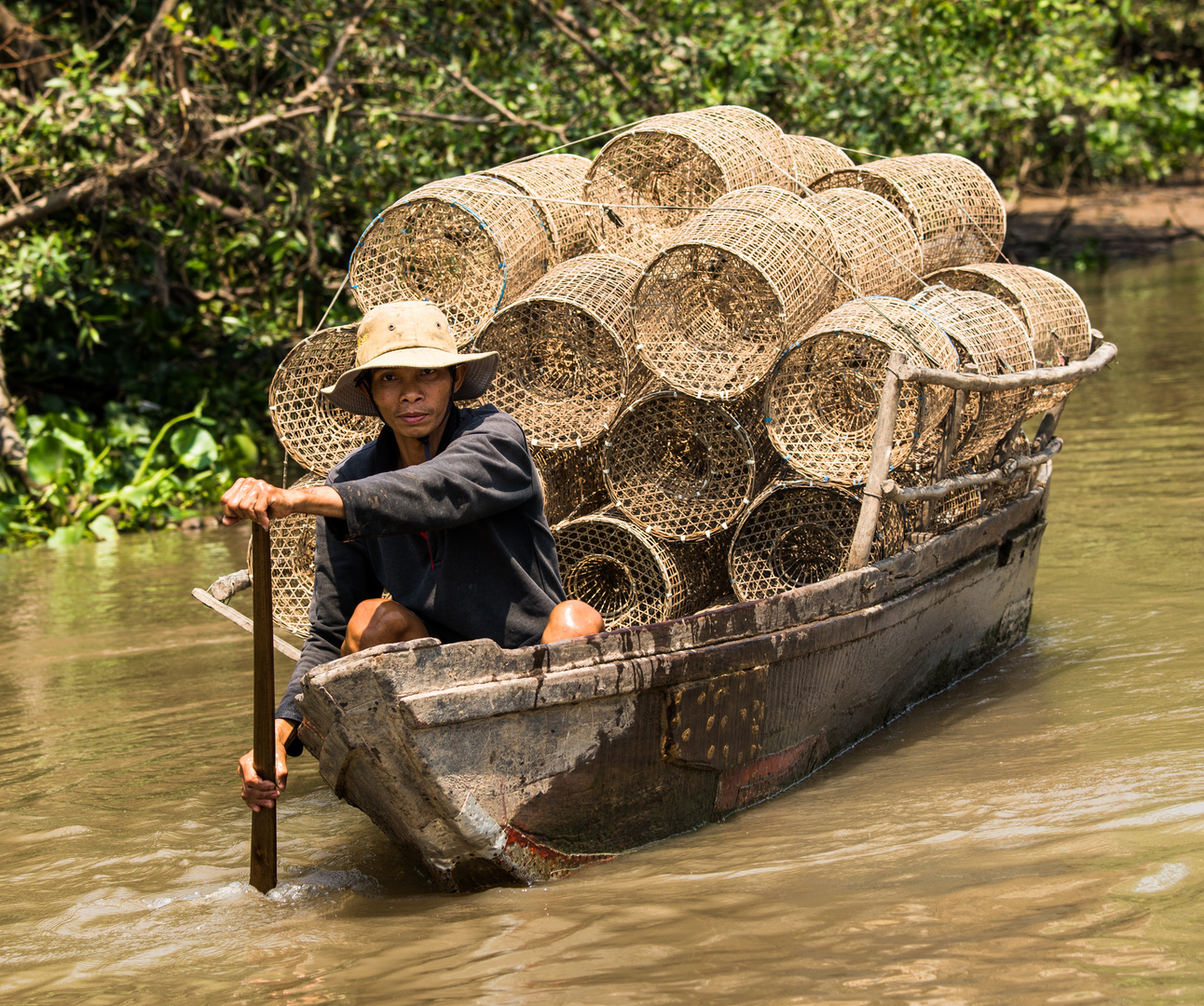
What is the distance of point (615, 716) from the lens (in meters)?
3.44

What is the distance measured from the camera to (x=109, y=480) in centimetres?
940

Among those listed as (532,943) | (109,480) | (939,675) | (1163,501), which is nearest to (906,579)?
(939,675)

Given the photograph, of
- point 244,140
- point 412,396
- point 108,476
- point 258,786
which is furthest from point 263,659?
point 244,140

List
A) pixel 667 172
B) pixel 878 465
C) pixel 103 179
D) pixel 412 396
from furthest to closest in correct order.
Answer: pixel 103 179, pixel 667 172, pixel 878 465, pixel 412 396

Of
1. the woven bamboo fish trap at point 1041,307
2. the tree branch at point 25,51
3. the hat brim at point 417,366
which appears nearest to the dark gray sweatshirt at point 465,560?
the hat brim at point 417,366

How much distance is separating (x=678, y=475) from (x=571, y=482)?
42 cm

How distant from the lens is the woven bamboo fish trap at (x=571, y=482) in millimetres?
5008

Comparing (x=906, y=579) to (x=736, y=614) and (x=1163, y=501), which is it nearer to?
(x=736, y=614)

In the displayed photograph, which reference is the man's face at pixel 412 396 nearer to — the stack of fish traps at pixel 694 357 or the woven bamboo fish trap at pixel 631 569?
the stack of fish traps at pixel 694 357

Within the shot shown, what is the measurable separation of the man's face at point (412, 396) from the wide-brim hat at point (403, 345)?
2.0 inches

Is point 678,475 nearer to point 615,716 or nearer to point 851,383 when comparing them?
point 851,383

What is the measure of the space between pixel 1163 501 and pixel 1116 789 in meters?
4.07

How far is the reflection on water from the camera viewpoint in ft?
9.34

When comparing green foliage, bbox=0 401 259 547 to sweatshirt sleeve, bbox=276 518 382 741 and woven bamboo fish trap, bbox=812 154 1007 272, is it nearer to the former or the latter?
woven bamboo fish trap, bbox=812 154 1007 272
